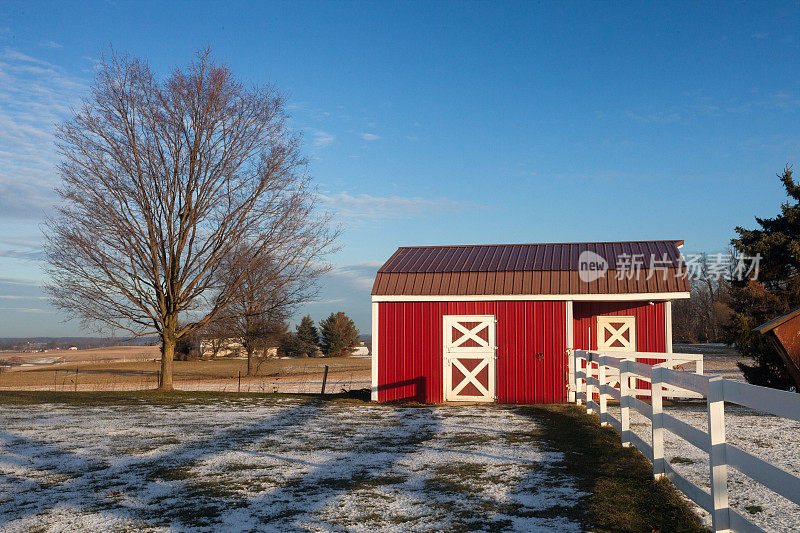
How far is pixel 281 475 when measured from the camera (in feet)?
21.9

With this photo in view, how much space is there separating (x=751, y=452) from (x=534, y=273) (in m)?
7.70

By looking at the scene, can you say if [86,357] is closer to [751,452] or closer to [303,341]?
[303,341]

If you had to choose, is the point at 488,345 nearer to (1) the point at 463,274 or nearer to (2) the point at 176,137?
(1) the point at 463,274

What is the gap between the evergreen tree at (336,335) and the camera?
191ft

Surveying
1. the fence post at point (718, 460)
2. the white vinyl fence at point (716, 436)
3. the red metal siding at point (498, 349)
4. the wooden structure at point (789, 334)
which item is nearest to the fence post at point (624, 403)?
the white vinyl fence at point (716, 436)

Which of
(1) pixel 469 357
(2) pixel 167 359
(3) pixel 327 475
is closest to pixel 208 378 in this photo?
(2) pixel 167 359

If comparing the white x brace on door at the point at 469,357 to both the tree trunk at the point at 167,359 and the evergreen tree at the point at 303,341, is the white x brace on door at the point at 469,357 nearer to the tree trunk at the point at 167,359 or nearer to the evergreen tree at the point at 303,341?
the tree trunk at the point at 167,359

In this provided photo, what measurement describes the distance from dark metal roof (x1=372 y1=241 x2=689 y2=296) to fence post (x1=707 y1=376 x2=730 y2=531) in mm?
10265

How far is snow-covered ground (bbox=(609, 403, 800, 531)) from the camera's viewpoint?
504cm

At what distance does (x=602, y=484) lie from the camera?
19.8ft

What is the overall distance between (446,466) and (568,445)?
85.6 inches

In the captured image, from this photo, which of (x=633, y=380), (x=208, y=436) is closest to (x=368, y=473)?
(x=208, y=436)

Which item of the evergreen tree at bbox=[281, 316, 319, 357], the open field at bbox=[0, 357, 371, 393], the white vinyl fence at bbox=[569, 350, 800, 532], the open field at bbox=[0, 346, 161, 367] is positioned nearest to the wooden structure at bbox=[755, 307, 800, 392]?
the white vinyl fence at bbox=[569, 350, 800, 532]

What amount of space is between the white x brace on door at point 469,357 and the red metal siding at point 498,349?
0.16 meters
